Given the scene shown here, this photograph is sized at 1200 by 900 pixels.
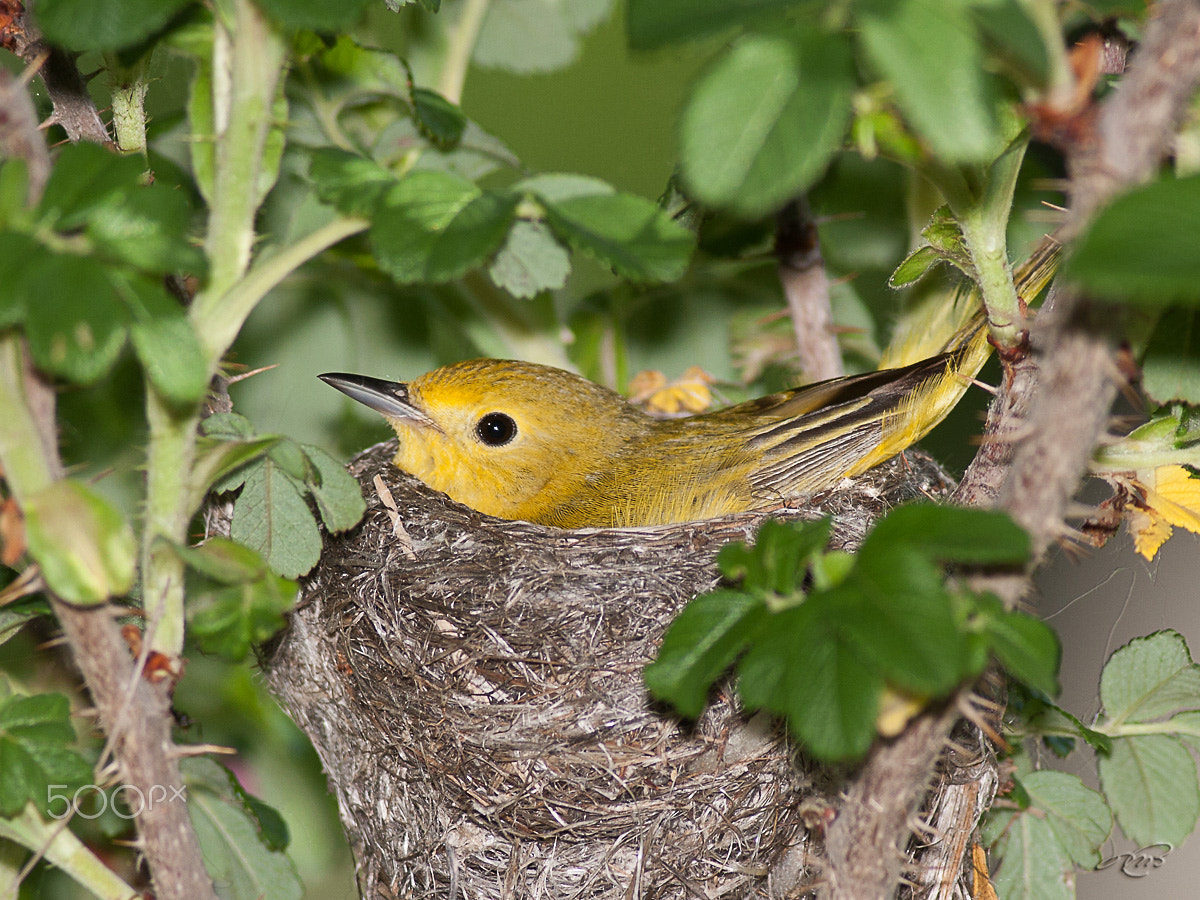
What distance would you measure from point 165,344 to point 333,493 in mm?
372

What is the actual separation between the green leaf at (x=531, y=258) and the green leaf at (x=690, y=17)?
1.47ft

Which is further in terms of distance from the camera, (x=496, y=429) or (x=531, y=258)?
(x=496, y=429)

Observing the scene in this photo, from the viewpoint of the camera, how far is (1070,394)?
53 centimetres

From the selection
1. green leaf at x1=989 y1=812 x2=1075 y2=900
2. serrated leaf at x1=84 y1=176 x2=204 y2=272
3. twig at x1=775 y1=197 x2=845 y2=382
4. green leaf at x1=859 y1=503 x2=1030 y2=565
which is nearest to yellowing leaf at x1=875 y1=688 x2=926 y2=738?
green leaf at x1=859 y1=503 x2=1030 y2=565

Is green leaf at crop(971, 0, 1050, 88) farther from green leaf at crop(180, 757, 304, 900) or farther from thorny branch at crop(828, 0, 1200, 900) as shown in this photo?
green leaf at crop(180, 757, 304, 900)

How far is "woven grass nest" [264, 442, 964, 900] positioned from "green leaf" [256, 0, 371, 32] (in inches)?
28.4

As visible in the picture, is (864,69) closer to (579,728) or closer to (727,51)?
(727,51)

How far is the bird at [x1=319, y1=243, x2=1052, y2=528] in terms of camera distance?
4.51 feet

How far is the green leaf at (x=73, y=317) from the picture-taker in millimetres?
516


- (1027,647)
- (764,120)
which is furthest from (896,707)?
(764,120)

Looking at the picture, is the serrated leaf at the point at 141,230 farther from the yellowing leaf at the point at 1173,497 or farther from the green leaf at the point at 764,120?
the yellowing leaf at the point at 1173,497

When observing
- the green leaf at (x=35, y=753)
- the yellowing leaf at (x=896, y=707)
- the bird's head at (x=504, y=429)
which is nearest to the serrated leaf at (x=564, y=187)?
the yellowing leaf at (x=896, y=707)

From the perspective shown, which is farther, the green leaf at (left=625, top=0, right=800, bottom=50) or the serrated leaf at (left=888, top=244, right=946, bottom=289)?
the serrated leaf at (left=888, top=244, right=946, bottom=289)

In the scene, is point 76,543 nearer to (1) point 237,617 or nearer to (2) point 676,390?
(1) point 237,617
